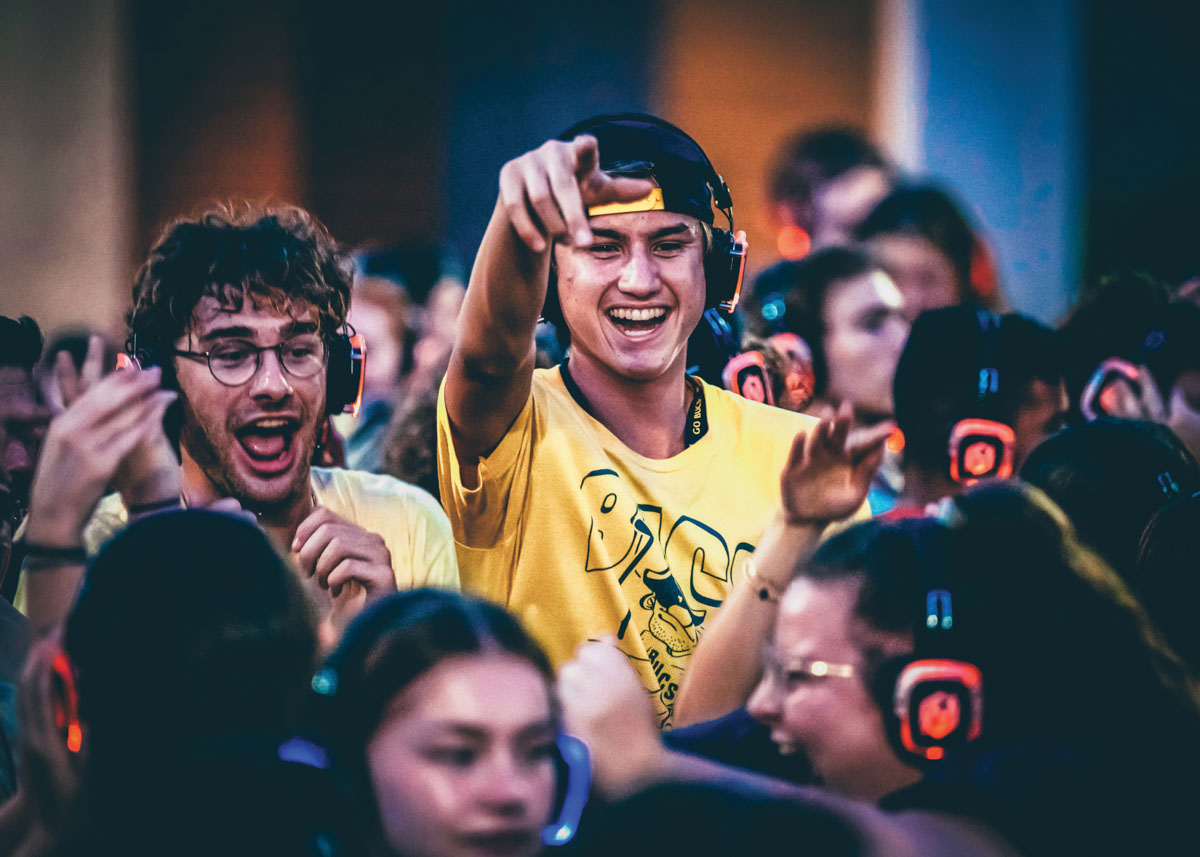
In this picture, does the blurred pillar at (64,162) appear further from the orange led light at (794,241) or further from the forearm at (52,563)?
the forearm at (52,563)

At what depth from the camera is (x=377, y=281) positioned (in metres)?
5.30

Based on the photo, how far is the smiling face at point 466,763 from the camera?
1.65 m

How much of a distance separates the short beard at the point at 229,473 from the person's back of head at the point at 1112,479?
1.44m

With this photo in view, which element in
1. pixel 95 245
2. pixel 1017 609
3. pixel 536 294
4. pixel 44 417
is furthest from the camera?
pixel 95 245

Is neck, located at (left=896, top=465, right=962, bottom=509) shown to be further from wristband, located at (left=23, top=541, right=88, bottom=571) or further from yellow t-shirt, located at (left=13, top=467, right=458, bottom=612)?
wristband, located at (left=23, top=541, right=88, bottom=571)

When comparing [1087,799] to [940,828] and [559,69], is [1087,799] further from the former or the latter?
[559,69]

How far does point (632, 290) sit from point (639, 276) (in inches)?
1.2

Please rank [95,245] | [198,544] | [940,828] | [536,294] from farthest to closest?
1. [95,245]
2. [536,294]
3. [198,544]
4. [940,828]

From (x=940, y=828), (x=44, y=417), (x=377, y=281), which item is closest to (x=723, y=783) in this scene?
(x=940, y=828)

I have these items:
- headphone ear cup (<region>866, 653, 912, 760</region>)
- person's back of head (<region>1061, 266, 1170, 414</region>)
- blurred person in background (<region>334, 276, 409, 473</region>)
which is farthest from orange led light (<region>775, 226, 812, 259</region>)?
headphone ear cup (<region>866, 653, 912, 760</region>)

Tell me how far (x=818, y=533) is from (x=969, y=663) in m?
0.50

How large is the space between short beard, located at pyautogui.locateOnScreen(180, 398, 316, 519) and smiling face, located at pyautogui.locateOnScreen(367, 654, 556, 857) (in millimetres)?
1112

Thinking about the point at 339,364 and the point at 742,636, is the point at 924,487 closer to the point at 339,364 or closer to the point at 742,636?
the point at 742,636

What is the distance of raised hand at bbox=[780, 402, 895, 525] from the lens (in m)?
2.30
